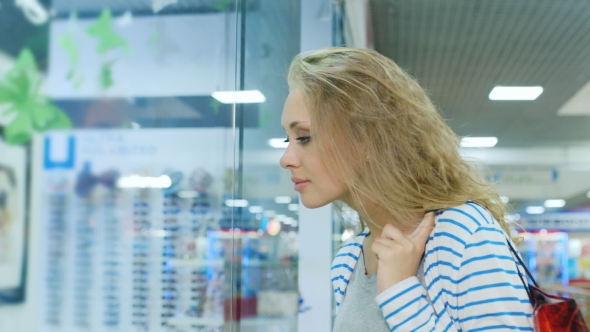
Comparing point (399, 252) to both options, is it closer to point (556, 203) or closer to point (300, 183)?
point (300, 183)

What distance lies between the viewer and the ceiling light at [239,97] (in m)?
1.40

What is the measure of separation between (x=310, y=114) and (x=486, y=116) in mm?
5936

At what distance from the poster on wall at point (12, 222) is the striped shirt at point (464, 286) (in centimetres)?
62

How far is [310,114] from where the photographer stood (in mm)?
1191

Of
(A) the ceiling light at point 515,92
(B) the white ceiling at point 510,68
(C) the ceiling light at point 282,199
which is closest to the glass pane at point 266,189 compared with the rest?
(C) the ceiling light at point 282,199

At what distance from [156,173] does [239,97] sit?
0.74 meters

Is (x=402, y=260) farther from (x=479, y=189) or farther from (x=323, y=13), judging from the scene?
(x=323, y=13)

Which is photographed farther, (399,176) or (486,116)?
(486,116)

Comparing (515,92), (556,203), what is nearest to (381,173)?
(515,92)

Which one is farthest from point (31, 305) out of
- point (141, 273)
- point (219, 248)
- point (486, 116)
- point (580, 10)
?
point (486, 116)

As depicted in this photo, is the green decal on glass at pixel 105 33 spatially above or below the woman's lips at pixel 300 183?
above

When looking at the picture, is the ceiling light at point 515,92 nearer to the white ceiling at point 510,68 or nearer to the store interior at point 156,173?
the white ceiling at point 510,68

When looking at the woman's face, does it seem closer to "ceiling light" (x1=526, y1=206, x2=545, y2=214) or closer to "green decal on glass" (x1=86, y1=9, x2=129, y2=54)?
"green decal on glass" (x1=86, y1=9, x2=129, y2=54)

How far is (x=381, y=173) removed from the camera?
1151 millimetres
